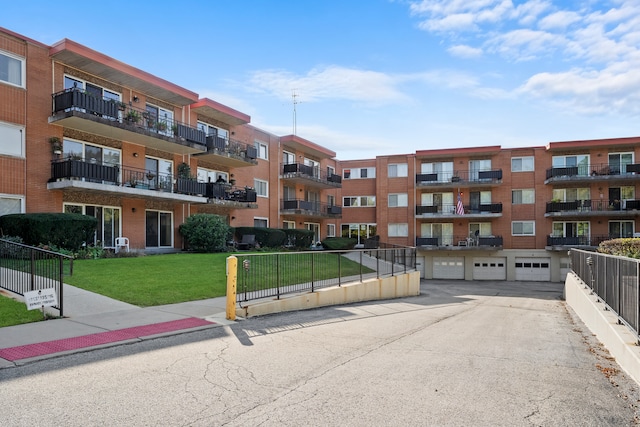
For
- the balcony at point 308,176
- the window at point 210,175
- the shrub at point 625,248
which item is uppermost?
the balcony at point 308,176

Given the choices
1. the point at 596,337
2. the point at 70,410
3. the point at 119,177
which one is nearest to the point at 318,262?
the point at 596,337

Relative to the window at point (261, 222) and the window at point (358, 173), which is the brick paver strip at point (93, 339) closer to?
the window at point (261, 222)

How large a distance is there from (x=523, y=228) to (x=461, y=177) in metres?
7.02

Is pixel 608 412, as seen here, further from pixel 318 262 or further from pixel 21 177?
pixel 21 177

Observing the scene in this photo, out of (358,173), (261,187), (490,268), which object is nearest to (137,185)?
(261,187)

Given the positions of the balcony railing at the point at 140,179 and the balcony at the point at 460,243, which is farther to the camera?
the balcony at the point at 460,243

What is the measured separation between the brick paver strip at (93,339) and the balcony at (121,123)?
43.6 ft

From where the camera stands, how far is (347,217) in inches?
1825

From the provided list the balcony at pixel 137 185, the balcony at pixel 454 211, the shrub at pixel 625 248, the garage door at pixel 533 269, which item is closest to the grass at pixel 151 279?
the balcony at pixel 137 185

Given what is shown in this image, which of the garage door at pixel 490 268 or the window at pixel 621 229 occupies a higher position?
the window at pixel 621 229

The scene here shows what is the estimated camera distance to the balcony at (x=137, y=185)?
18.9 m

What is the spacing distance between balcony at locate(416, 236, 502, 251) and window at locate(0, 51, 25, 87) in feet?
105

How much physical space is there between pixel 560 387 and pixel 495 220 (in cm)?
3827

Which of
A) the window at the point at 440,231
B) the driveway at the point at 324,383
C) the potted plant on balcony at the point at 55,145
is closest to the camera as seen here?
the driveway at the point at 324,383
